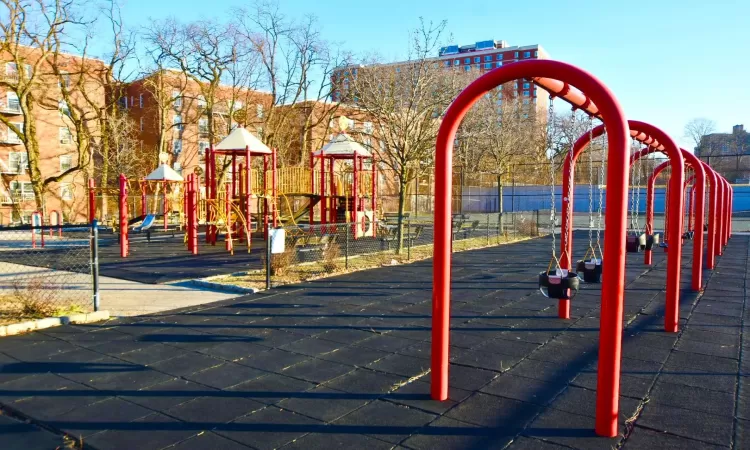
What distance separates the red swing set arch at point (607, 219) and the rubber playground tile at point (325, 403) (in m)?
0.68

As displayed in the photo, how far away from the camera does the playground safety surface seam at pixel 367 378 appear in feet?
12.1

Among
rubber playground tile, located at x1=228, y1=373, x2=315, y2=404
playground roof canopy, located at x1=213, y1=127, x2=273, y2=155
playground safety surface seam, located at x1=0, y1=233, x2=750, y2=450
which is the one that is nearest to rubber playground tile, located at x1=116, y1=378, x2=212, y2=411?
playground safety surface seam, located at x1=0, y1=233, x2=750, y2=450

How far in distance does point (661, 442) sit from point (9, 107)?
1691 inches

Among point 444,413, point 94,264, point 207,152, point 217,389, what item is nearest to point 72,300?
point 94,264

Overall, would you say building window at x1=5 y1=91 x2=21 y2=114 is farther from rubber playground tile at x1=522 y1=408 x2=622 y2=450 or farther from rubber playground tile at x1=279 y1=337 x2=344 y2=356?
rubber playground tile at x1=522 y1=408 x2=622 y2=450

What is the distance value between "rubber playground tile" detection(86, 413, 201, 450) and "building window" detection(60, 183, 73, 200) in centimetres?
3524

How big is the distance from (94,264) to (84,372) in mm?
2750

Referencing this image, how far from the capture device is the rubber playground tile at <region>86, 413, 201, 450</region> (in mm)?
3537

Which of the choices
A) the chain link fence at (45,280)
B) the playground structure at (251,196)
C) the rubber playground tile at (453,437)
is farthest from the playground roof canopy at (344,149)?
the rubber playground tile at (453,437)

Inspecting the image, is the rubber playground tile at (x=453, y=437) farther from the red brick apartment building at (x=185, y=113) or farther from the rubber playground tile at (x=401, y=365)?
the red brick apartment building at (x=185, y=113)

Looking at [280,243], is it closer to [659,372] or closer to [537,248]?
[659,372]

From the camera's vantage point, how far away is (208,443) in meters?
3.56

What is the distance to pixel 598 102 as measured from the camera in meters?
3.79

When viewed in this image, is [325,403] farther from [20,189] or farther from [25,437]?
[20,189]
